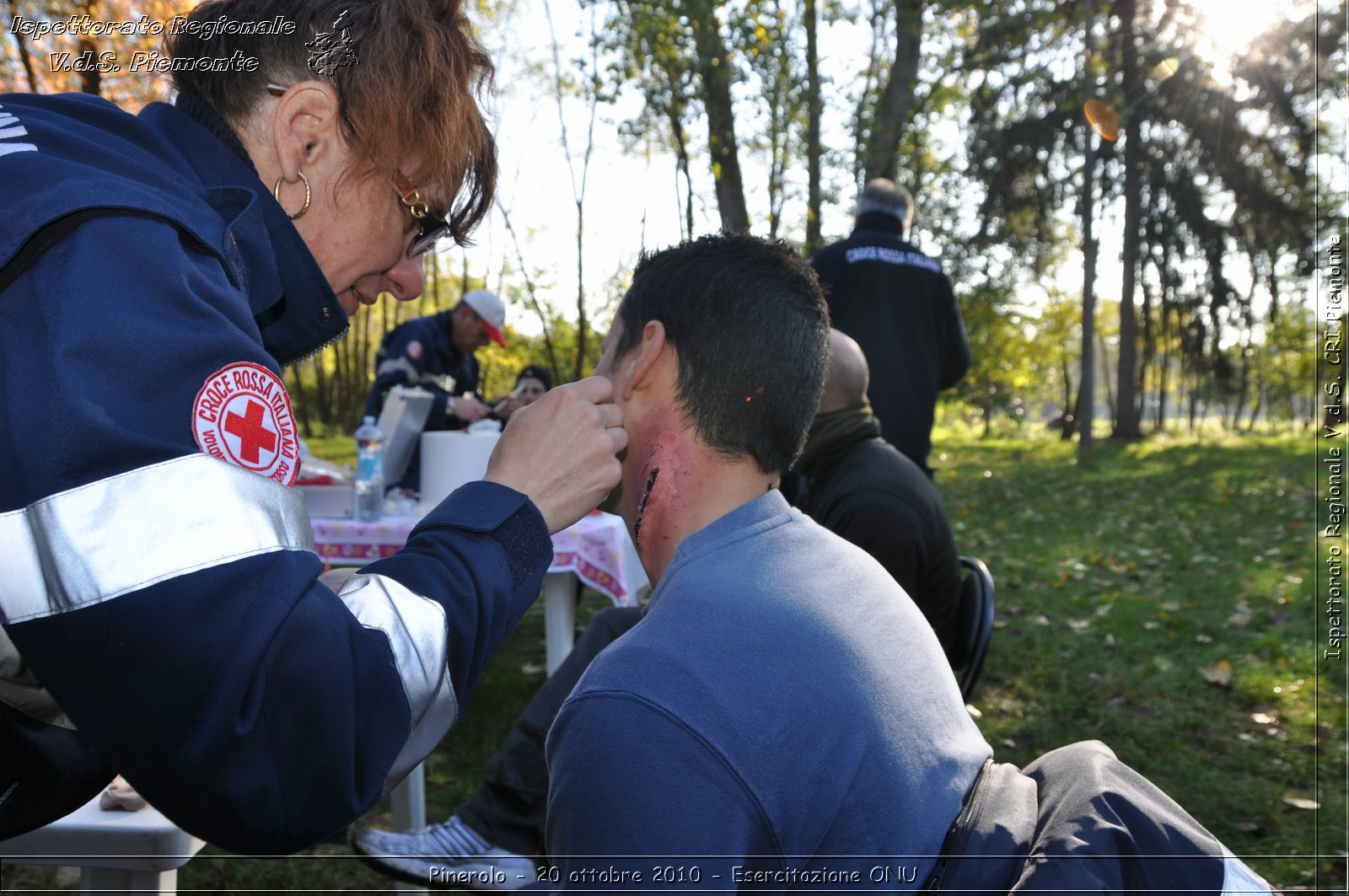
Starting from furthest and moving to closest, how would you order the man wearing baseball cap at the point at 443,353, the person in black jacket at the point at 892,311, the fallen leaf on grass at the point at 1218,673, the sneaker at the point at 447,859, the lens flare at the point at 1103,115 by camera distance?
the lens flare at the point at 1103,115
the man wearing baseball cap at the point at 443,353
the person in black jacket at the point at 892,311
the fallen leaf on grass at the point at 1218,673
the sneaker at the point at 447,859

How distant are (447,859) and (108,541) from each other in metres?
2.31

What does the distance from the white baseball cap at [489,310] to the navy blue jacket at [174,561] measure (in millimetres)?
5739

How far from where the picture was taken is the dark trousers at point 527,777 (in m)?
2.76

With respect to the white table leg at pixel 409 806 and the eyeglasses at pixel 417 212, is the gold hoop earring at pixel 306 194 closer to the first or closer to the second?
the eyeglasses at pixel 417 212

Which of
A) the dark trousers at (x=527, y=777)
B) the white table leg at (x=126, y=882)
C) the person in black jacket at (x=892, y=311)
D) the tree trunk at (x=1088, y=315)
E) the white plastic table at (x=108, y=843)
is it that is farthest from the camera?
the tree trunk at (x=1088, y=315)

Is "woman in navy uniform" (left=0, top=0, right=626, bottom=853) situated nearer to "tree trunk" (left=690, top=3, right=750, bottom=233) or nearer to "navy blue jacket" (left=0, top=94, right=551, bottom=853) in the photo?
"navy blue jacket" (left=0, top=94, right=551, bottom=853)

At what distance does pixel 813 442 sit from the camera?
3230mm

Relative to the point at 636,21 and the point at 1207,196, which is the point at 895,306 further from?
the point at 1207,196

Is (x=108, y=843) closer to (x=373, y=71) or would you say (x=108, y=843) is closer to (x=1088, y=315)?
(x=373, y=71)

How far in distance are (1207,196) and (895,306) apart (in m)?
15.6

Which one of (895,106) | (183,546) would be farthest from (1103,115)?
(183,546)

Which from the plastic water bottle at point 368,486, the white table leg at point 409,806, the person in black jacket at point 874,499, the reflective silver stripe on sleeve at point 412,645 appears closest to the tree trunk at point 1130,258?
the person in black jacket at point 874,499

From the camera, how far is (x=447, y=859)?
8.86ft

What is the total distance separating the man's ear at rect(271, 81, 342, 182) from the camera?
3.98 feet
